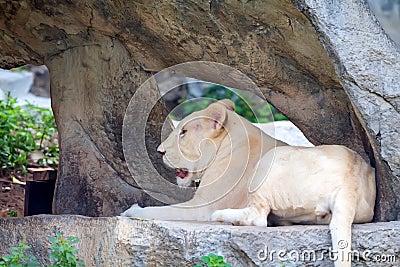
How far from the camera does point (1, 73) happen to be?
1255 centimetres

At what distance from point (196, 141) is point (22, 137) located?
343 centimetres

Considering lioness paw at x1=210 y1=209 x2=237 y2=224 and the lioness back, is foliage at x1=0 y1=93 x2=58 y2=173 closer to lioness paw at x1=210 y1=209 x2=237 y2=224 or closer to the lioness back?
lioness paw at x1=210 y1=209 x2=237 y2=224

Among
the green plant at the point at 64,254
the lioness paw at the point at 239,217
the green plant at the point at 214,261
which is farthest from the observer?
the lioness paw at the point at 239,217

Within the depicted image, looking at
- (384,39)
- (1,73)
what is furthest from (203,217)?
(1,73)

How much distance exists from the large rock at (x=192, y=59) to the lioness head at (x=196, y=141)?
342mm

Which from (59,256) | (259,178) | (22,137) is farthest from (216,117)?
(22,137)

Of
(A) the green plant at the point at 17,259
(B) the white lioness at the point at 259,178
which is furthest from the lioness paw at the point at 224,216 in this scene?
(A) the green plant at the point at 17,259

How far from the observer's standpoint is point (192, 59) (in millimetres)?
4773

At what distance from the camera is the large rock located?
150 inches

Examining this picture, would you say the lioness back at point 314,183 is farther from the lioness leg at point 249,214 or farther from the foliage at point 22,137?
the foliage at point 22,137

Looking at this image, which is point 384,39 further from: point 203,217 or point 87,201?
point 87,201

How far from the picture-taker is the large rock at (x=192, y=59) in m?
3.82

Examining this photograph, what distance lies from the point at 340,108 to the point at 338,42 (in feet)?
2.67

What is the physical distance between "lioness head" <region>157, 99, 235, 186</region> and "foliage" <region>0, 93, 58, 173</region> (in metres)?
2.77
